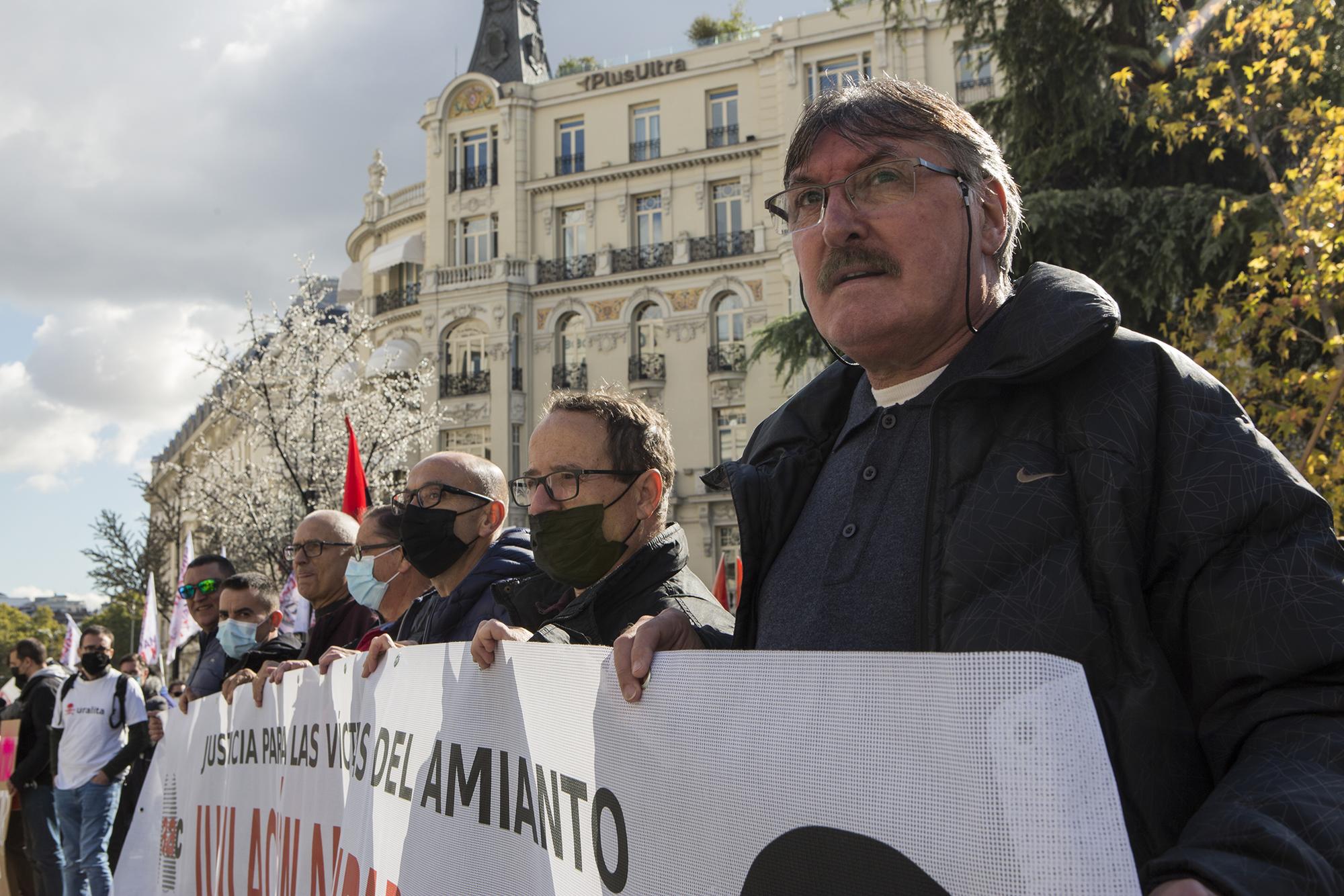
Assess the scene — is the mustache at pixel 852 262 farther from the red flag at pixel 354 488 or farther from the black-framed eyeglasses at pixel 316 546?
the red flag at pixel 354 488

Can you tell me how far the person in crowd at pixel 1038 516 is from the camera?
1.37 metres

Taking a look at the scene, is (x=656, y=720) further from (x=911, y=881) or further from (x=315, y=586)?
(x=315, y=586)

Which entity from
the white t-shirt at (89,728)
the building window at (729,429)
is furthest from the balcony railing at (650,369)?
the white t-shirt at (89,728)

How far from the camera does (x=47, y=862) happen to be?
8734 millimetres

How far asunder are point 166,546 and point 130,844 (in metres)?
33.4

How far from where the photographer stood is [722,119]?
33.7m

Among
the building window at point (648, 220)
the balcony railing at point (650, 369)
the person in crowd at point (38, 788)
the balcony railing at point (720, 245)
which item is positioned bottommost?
the person in crowd at point (38, 788)

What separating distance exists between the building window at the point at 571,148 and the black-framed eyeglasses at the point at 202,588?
28813 millimetres

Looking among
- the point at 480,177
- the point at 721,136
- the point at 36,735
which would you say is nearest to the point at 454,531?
the point at 36,735

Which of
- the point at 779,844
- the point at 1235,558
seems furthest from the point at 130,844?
the point at 1235,558

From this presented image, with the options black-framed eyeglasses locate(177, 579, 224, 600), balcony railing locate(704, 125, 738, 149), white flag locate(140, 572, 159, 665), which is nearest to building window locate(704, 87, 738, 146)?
balcony railing locate(704, 125, 738, 149)

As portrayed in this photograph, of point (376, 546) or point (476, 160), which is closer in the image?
point (376, 546)

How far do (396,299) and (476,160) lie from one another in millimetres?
5445

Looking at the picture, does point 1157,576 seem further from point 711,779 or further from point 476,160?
point 476,160
